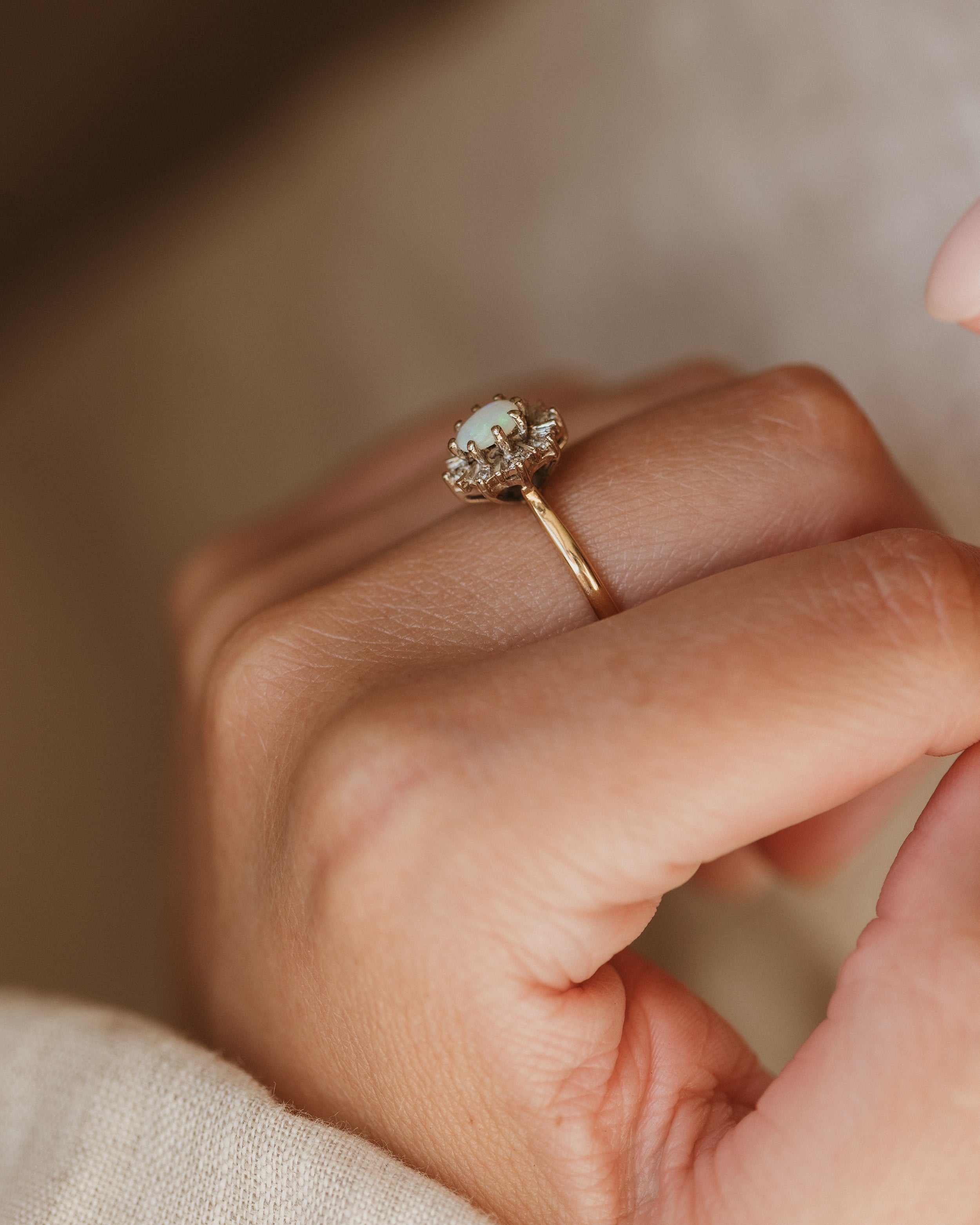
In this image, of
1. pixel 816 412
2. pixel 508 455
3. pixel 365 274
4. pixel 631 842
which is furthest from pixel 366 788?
pixel 365 274

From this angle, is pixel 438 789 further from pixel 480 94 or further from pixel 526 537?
pixel 480 94

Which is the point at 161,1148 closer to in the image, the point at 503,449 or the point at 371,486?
the point at 503,449

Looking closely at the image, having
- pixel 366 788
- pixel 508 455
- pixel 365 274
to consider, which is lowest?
pixel 366 788

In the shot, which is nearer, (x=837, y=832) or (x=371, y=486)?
(x=837, y=832)

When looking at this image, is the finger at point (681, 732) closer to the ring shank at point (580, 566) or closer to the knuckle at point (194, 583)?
the ring shank at point (580, 566)

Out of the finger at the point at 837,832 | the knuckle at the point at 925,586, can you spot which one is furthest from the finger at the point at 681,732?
the finger at the point at 837,832

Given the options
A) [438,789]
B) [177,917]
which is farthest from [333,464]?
[438,789]

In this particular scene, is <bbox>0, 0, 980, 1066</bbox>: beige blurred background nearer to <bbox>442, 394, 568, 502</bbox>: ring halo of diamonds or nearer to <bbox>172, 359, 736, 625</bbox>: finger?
<bbox>172, 359, 736, 625</bbox>: finger

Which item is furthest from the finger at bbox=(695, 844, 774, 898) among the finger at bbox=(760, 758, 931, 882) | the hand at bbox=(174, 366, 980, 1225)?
the hand at bbox=(174, 366, 980, 1225)
